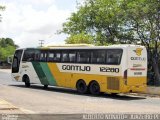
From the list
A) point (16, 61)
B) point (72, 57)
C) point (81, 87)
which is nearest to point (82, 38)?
point (16, 61)

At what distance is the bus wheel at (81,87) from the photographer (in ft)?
92.4

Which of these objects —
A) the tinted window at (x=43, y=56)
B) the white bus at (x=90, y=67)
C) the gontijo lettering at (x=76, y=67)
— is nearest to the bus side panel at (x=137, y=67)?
the white bus at (x=90, y=67)

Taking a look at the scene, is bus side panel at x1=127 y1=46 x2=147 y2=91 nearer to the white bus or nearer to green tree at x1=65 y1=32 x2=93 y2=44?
the white bus

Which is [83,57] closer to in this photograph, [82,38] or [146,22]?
[146,22]

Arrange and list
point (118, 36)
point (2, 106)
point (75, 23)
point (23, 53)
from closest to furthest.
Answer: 1. point (2, 106)
2. point (23, 53)
3. point (118, 36)
4. point (75, 23)

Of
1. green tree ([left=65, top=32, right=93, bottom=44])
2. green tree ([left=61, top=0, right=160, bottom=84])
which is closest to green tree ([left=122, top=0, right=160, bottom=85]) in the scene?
green tree ([left=61, top=0, right=160, bottom=84])

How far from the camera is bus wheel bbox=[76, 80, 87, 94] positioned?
1109 inches

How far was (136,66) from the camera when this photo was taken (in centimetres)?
2614

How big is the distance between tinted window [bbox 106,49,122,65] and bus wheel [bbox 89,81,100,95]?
1.80 metres

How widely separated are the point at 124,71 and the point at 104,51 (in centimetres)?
199

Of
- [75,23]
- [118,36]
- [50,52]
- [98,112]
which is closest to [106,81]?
[50,52]

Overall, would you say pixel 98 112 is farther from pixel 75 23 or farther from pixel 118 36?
pixel 75 23

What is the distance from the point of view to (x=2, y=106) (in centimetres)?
1755

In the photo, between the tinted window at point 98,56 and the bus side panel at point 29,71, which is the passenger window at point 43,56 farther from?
the tinted window at point 98,56
